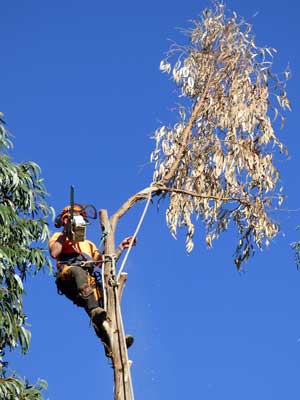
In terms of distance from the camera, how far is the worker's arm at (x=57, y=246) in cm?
547

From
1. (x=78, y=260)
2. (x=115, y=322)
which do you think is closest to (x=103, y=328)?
(x=115, y=322)

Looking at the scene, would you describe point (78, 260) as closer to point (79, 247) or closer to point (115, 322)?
point (79, 247)

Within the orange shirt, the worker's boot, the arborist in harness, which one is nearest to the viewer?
the worker's boot

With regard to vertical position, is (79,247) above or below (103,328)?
above

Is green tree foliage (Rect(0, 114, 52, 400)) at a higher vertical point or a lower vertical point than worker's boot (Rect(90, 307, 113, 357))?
higher

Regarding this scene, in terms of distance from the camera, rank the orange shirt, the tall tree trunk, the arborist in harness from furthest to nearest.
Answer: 1. the orange shirt
2. the arborist in harness
3. the tall tree trunk

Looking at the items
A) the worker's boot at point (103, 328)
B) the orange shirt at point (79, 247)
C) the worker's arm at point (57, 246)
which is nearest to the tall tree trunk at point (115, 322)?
the worker's boot at point (103, 328)

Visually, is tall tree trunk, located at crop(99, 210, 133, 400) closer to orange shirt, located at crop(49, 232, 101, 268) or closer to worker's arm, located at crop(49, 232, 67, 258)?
orange shirt, located at crop(49, 232, 101, 268)

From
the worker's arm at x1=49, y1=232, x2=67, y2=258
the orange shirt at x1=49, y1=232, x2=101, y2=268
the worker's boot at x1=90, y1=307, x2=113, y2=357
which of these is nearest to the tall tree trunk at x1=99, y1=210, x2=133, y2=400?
the worker's boot at x1=90, y1=307, x2=113, y2=357

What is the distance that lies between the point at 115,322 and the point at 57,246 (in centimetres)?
88

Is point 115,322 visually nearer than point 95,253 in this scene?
Yes

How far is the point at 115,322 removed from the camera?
4742 millimetres

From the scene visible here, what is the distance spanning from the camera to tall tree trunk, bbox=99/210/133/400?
4543 millimetres

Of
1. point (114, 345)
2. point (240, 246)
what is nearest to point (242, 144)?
point (240, 246)
